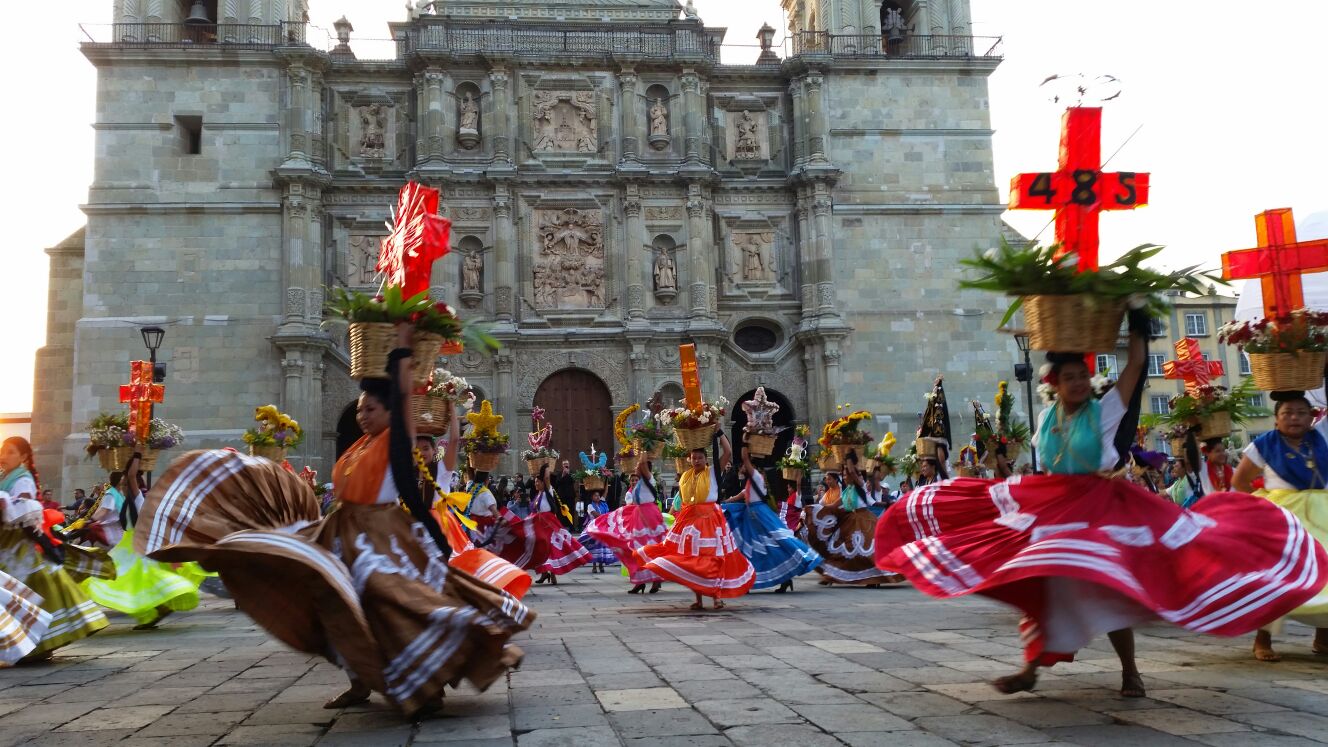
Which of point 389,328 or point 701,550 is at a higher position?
point 389,328

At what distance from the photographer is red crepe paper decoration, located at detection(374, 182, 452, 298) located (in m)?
6.42

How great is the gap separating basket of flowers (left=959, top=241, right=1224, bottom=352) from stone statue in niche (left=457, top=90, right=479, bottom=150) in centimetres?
2438

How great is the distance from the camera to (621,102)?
94.9 feet

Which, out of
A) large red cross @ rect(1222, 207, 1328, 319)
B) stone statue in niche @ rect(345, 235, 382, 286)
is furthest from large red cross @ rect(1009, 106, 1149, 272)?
stone statue in niche @ rect(345, 235, 382, 286)

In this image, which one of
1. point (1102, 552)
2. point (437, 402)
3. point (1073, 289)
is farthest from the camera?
point (437, 402)

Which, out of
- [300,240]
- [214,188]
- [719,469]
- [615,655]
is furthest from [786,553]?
[214,188]

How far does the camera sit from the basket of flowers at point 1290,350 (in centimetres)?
676

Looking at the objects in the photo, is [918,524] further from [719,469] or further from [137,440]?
[137,440]

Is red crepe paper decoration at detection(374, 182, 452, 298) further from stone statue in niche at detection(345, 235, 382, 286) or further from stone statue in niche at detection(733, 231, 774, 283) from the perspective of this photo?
stone statue in niche at detection(733, 231, 774, 283)

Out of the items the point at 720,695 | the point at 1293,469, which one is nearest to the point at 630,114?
the point at 1293,469

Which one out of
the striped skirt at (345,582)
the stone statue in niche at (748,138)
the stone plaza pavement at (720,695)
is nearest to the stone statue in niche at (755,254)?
the stone statue in niche at (748,138)

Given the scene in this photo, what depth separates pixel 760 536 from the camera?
478 inches

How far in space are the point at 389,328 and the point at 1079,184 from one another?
576 cm

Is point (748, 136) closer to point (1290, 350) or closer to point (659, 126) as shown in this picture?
point (659, 126)
